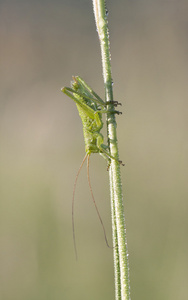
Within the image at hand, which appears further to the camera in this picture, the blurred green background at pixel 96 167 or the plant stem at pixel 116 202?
the blurred green background at pixel 96 167

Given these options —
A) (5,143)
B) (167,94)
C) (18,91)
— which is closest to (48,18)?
(18,91)

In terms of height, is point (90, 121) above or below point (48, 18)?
below

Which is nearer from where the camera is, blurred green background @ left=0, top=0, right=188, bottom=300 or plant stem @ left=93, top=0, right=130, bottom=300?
plant stem @ left=93, top=0, right=130, bottom=300

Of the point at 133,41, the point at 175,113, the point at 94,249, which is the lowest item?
the point at 94,249

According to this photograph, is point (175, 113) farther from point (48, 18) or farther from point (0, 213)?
point (48, 18)
